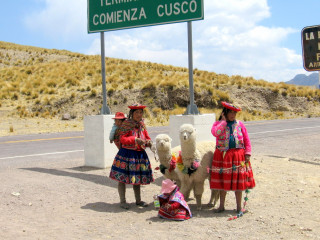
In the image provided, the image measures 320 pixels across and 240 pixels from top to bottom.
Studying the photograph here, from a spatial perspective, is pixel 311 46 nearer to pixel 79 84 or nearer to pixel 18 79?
pixel 79 84

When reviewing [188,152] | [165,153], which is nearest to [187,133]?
[188,152]

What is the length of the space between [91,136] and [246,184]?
17.1 ft

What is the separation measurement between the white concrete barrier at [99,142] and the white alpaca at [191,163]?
12.9 feet

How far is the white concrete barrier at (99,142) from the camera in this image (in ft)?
32.6

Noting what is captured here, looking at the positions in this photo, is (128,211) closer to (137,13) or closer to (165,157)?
(165,157)

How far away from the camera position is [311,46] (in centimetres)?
1108

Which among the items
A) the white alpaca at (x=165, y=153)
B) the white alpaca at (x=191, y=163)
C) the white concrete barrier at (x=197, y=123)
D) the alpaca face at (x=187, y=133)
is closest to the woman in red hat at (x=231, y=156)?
the white alpaca at (x=191, y=163)

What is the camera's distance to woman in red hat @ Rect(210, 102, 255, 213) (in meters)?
5.93

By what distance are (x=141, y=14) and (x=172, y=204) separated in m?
5.19

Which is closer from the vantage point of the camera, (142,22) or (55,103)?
(142,22)

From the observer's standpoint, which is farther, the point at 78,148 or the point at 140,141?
the point at 78,148

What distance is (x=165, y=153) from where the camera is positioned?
6434mm

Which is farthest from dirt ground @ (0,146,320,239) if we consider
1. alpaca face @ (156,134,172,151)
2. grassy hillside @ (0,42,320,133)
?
grassy hillside @ (0,42,320,133)

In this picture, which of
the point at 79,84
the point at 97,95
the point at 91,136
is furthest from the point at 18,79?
the point at 91,136
